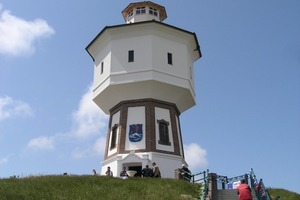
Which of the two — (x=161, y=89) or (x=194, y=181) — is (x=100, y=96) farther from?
(x=194, y=181)

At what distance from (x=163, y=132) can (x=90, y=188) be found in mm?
10994

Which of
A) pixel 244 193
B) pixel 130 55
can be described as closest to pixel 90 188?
pixel 244 193

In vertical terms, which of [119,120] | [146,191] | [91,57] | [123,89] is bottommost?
[146,191]

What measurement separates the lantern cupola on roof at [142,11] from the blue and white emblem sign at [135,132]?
33.4ft

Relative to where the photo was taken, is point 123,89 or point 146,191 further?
point 123,89

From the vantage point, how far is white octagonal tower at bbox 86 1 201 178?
1049 inches

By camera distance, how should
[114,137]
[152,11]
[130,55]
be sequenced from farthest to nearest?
[152,11]
[130,55]
[114,137]

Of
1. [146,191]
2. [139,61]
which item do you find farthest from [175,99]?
[146,191]

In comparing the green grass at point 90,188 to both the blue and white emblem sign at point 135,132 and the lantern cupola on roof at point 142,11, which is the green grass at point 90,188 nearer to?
the blue and white emblem sign at point 135,132

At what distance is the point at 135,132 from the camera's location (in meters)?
27.0

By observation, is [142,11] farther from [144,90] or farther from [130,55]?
[144,90]

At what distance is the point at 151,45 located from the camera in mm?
28297

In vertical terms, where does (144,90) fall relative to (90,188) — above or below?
above

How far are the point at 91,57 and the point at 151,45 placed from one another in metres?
6.27
